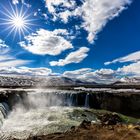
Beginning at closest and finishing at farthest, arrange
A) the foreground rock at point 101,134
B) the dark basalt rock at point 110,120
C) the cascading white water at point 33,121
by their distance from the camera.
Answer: the foreground rock at point 101,134 → the cascading white water at point 33,121 → the dark basalt rock at point 110,120

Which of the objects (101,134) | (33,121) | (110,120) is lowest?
(101,134)

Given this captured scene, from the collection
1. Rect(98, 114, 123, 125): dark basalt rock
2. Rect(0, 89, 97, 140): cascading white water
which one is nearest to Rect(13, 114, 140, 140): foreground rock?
Rect(98, 114, 123, 125): dark basalt rock

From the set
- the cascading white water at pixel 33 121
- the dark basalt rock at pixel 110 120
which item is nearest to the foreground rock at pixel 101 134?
the dark basalt rock at pixel 110 120

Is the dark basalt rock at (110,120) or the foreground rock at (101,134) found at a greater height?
the dark basalt rock at (110,120)

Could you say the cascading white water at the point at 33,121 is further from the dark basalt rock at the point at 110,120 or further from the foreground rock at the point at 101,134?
the foreground rock at the point at 101,134

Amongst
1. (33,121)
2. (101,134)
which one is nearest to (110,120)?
(101,134)

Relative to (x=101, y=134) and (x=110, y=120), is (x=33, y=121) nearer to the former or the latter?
(x=110, y=120)

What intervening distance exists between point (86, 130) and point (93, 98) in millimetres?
33119

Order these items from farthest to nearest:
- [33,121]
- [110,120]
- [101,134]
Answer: [33,121] < [110,120] < [101,134]

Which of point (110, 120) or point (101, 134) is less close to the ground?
point (110, 120)

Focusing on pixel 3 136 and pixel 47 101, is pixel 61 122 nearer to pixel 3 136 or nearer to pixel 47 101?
pixel 3 136

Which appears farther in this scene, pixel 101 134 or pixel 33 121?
pixel 33 121

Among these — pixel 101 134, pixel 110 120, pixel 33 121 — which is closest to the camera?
pixel 101 134

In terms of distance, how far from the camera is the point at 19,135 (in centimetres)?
2505
